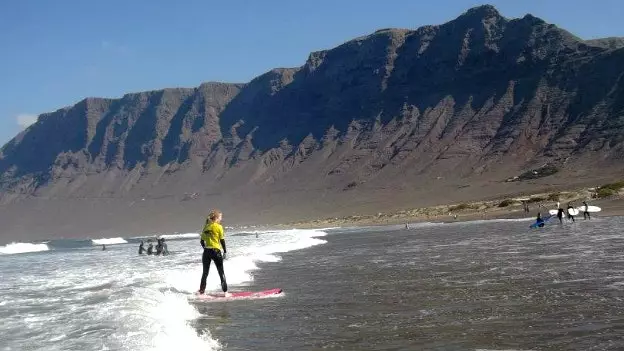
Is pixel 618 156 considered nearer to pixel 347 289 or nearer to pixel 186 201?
pixel 347 289

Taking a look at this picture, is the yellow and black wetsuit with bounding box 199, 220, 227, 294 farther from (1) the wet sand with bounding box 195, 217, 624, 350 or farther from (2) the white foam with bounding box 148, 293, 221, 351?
(1) the wet sand with bounding box 195, 217, 624, 350

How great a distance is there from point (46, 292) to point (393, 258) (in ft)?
36.8

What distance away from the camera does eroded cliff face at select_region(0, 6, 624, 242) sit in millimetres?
120000

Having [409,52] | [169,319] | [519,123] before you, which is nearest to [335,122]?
[409,52]

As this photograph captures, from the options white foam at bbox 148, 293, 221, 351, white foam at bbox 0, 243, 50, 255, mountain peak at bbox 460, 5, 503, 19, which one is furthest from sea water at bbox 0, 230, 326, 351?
mountain peak at bbox 460, 5, 503, 19

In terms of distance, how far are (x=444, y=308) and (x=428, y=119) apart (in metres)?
139

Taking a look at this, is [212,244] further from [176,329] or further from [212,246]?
[176,329]

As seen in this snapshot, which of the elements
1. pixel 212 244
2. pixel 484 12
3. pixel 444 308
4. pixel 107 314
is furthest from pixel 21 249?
pixel 484 12

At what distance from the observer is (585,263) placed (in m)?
16.3

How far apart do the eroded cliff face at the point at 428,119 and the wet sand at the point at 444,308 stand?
89.7m

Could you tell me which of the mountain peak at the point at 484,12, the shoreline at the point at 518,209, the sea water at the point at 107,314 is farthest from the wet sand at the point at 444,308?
the mountain peak at the point at 484,12

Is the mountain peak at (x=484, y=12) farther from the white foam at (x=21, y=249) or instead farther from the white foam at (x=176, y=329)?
the white foam at (x=176, y=329)

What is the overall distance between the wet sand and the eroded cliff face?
8970 cm

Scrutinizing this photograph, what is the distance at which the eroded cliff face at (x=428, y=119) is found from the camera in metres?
120
